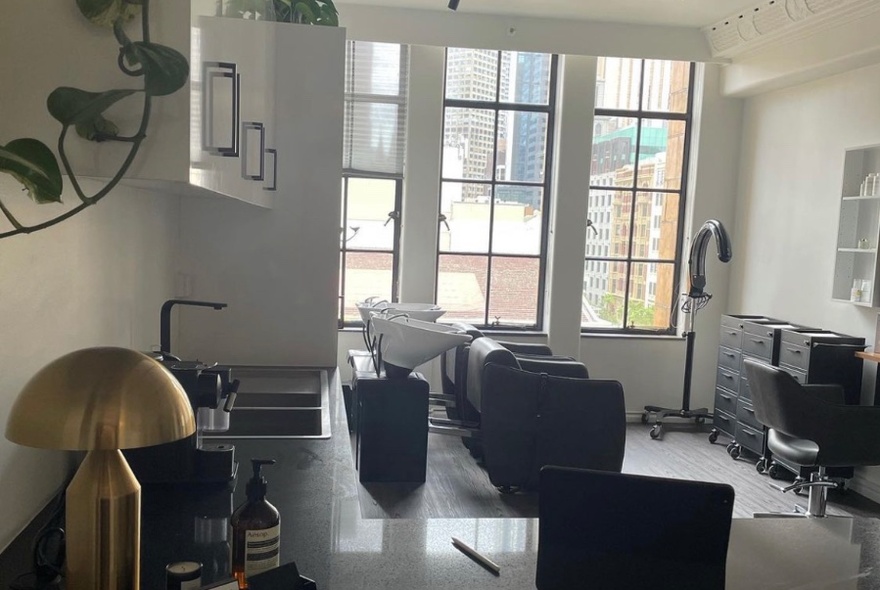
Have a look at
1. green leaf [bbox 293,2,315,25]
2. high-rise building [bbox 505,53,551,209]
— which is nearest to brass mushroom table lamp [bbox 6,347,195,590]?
green leaf [bbox 293,2,315,25]

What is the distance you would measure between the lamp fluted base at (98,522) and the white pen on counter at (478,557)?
62cm

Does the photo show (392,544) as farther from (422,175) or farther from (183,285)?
(422,175)

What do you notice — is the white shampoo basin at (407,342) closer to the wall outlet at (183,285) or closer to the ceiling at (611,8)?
the wall outlet at (183,285)

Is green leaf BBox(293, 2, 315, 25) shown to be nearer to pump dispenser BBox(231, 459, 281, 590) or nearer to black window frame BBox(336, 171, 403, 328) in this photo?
pump dispenser BBox(231, 459, 281, 590)

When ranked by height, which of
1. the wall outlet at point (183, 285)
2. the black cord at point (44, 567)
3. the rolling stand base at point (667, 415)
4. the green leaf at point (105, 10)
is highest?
the green leaf at point (105, 10)

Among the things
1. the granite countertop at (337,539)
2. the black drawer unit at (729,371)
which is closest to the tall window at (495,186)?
the black drawer unit at (729,371)

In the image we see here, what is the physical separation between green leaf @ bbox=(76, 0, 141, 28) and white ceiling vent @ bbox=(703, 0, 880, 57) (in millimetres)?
4312

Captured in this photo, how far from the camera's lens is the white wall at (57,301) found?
1.25 metres

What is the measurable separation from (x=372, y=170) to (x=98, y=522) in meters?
4.83

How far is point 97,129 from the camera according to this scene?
113 cm

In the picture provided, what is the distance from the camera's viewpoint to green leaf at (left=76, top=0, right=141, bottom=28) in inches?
43.4

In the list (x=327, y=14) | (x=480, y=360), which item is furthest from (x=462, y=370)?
(x=327, y=14)

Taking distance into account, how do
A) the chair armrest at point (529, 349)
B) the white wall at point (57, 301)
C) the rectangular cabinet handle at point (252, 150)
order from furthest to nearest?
the chair armrest at point (529, 349)
the rectangular cabinet handle at point (252, 150)
the white wall at point (57, 301)

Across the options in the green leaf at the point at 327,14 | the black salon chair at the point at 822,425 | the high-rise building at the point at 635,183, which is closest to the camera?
the green leaf at the point at 327,14
